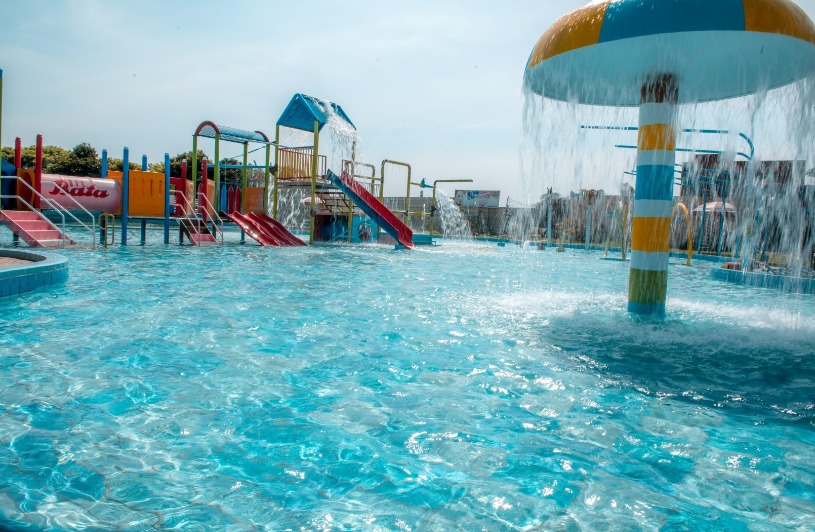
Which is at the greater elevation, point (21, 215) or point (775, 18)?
point (775, 18)

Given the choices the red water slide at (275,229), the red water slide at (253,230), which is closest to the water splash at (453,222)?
the red water slide at (275,229)

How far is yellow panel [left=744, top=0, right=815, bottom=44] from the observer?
174 inches

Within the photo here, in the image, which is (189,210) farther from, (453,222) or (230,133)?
(453,222)

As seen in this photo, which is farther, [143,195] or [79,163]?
[79,163]

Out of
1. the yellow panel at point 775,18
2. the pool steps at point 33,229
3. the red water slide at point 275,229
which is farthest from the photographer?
the red water slide at point 275,229

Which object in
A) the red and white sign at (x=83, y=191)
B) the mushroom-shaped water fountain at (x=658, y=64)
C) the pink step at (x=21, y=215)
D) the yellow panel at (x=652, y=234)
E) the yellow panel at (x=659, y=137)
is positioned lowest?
the pink step at (x=21, y=215)

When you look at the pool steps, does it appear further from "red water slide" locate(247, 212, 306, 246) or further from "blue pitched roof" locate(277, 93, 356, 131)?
"blue pitched roof" locate(277, 93, 356, 131)

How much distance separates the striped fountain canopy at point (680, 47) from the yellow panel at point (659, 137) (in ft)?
1.75

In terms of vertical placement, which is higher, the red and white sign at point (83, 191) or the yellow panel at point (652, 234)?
the red and white sign at point (83, 191)

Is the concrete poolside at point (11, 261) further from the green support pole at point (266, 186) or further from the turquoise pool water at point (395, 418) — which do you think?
the green support pole at point (266, 186)

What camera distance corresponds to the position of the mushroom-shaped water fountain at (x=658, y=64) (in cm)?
452

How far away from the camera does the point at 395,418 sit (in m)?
2.95

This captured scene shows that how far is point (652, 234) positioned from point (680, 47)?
191cm

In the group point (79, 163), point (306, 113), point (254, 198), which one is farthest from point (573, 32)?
point (79, 163)
